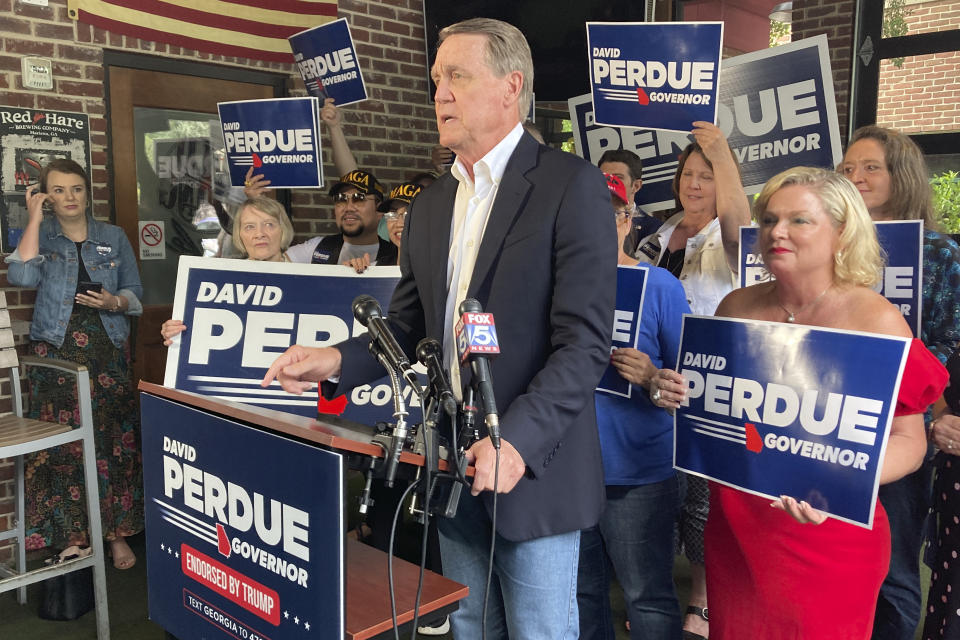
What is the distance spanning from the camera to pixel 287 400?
9.57ft

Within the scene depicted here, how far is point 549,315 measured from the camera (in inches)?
57.6

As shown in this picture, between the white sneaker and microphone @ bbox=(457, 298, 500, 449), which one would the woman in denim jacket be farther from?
microphone @ bbox=(457, 298, 500, 449)

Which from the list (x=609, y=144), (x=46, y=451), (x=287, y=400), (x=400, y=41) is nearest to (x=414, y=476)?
(x=287, y=400)

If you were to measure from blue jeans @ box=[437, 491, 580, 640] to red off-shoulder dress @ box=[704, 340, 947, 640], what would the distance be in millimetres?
441

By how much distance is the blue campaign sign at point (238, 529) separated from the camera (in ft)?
4.45

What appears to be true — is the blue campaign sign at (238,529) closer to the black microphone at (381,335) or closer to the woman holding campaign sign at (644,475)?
the black microphone at (381,335)

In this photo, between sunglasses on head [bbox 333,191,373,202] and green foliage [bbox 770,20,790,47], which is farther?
green foliage [bbox 770,20,790,47]

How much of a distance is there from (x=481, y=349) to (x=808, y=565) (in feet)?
3.14

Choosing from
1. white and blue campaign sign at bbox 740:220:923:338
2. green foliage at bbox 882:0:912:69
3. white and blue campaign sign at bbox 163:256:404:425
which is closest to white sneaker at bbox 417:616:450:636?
white and blue campaign sign at bbox 163:256:404:425

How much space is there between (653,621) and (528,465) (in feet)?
3.66

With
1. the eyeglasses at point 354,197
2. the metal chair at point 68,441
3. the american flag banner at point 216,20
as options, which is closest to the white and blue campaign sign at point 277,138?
the eyeglasses at point 354,197

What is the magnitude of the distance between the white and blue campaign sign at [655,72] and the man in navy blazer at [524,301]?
1.39 metres

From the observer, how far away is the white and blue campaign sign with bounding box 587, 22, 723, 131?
2.74m

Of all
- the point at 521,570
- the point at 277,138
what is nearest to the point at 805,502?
the point at 521,570
